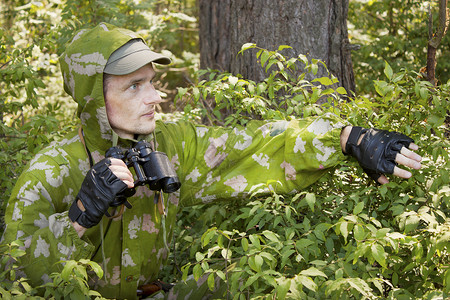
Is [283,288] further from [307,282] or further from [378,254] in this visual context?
[378,254]

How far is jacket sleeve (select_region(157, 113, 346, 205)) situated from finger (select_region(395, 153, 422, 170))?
38cm

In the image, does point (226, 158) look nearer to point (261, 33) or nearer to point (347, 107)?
point (347, 107)

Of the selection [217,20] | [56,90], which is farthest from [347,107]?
→ [56,90]

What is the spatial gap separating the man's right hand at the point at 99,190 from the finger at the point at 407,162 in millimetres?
1342

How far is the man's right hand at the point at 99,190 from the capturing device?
2.60 metres

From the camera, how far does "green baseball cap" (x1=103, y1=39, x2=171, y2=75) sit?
2.90m

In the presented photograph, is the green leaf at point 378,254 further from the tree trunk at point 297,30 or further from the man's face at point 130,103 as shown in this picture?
the tree trunk at point 297,30

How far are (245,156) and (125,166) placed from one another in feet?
2.76

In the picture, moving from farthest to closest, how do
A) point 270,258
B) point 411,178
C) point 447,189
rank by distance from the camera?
point 411,178 < point 447,189 < point 270,258

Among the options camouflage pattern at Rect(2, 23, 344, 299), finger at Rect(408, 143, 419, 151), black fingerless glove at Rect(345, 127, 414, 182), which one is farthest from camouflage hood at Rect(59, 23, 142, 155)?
finger at Rect(408, 143, 419, 151)

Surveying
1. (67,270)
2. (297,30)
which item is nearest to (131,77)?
(67,270)

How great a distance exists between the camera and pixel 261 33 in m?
4.35

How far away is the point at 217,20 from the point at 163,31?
3.12 meters

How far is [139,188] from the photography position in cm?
315
